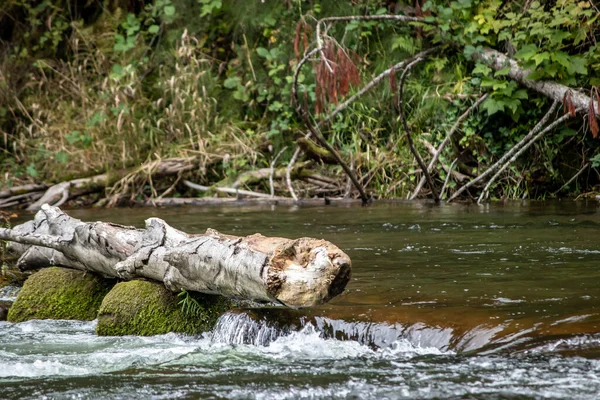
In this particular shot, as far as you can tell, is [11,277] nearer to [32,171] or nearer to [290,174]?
[290,174]

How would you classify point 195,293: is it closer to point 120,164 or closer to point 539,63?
point 539,63

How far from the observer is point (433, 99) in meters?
11.8

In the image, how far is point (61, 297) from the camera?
563 cm

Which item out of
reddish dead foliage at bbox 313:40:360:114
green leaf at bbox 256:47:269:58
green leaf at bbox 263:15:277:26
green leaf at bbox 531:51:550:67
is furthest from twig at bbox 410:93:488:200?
green leaf at bbox 263:15:277:26

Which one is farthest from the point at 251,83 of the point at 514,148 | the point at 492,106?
the point at 514,148

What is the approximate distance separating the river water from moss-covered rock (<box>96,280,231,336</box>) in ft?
0.30

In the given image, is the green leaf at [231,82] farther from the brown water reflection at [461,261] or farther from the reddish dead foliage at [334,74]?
the reddish dead foliage at [334,74]

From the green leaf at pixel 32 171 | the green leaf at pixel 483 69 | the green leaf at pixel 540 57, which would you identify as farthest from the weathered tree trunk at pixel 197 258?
the green leaf at pixel 32 171

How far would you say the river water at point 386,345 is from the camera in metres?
3.61

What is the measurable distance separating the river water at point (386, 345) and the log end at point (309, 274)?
13.4 inches

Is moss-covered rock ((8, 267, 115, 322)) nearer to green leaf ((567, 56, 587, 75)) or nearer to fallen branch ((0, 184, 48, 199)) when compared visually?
green leaf ((567, 56, 587, 75))

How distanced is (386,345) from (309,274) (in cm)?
67

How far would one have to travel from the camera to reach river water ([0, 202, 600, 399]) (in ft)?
11.8

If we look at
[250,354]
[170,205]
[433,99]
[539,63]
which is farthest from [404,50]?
[250,354]
